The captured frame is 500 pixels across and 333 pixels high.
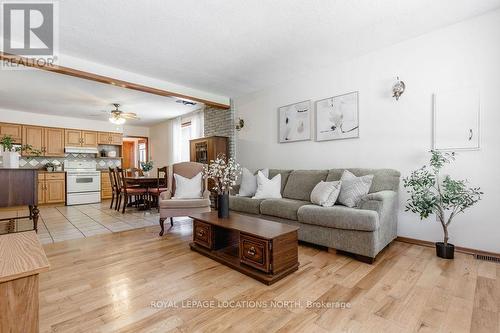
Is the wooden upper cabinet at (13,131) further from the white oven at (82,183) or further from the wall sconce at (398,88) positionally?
the wall sconce at (398,88)

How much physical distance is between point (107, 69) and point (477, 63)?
4.69m

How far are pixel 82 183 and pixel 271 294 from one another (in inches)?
261

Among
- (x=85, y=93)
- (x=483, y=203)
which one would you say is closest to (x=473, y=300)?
(x=483, y=203)

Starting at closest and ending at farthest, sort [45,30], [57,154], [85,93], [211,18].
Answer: [211,18] < [45,30] < [85,93] < [57,154]

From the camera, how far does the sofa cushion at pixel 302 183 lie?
11.3ft

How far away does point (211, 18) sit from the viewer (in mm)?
2424

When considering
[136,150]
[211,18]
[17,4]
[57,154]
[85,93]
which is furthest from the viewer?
[136,150]

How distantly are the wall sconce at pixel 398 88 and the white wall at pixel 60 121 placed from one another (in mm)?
7520

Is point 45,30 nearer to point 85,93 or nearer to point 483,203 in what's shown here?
point 85,93

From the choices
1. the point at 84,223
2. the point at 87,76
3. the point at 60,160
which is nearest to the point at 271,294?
the point at 87,76

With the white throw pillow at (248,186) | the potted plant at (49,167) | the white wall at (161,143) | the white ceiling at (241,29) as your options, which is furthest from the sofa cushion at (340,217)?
the potted plant at (49,167)

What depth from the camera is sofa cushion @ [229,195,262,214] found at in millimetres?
3426

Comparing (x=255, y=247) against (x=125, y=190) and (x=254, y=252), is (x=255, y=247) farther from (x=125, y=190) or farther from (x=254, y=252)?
(x=125, y=190)

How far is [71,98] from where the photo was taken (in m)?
4.90
